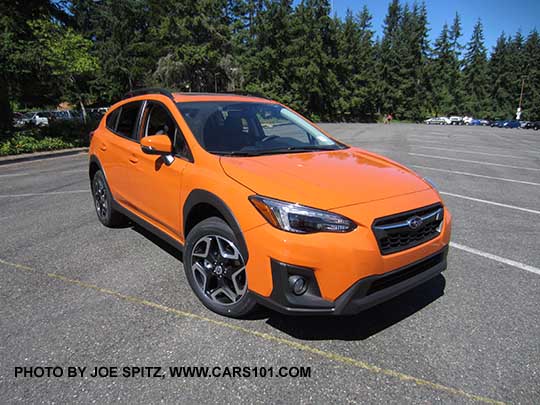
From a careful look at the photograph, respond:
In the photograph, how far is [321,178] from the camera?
2582 mm

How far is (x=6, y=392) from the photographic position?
82.4 inches

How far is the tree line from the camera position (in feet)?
50.5

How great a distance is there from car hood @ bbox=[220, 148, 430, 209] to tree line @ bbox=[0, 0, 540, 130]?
1502cm

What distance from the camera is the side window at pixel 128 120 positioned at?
13.4 feet

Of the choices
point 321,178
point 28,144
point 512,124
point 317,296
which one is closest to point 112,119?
point 321,178

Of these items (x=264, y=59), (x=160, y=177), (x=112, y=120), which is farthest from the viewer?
(x=264, y=59)

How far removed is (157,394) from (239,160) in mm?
1654

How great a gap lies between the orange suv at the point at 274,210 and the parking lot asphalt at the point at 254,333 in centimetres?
37

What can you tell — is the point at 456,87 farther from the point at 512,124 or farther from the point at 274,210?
the point at 274,210

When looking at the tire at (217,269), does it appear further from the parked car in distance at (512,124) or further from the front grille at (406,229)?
the parked car in distance at (512,124)

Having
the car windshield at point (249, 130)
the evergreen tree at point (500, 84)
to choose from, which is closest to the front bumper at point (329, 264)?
the car windshield at point (249, 130)

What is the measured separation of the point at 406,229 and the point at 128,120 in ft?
11.1

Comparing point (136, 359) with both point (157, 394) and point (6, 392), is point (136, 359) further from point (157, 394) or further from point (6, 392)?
point (6, 392)

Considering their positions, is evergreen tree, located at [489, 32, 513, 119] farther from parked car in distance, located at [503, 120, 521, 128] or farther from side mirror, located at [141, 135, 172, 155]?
side mirror, located at [141, 135, 172, 155]
